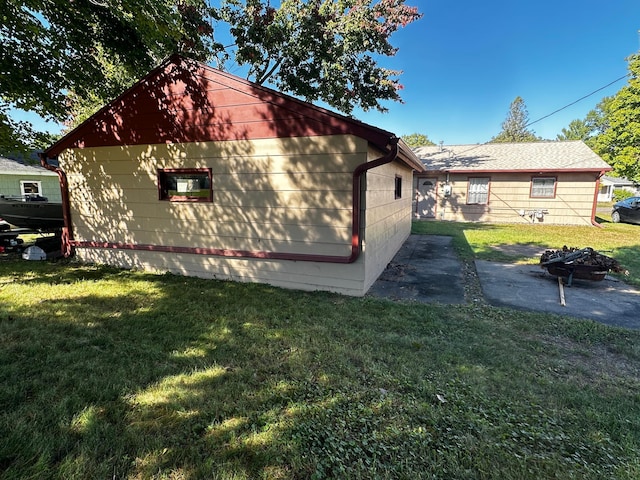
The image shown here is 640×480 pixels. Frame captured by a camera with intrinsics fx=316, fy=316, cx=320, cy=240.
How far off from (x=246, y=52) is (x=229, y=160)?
897 cm

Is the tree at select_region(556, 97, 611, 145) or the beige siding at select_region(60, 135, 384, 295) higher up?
the tree at select_region(556, 97, 611, 145)

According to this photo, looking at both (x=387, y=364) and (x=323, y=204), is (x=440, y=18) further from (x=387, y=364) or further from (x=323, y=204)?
(x=387, y=364)

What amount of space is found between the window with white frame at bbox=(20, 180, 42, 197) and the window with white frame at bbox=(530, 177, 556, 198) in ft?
85.6

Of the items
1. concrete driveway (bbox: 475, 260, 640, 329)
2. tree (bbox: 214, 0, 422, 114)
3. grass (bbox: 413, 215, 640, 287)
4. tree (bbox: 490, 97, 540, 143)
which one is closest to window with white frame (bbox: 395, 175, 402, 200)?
grass (bbox: 413, 215, 640, 287)

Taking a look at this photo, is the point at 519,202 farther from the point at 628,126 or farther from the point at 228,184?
the point at 228,184

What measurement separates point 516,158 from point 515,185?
1797 mm

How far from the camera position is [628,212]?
1394 cm

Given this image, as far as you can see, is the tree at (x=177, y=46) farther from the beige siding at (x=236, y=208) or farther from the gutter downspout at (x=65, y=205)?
the beige siding at (x=236, y=208)

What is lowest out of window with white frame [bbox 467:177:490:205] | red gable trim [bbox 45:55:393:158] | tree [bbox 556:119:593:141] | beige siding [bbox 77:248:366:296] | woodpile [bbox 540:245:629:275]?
beige siding [bbox 77:248:366:296]

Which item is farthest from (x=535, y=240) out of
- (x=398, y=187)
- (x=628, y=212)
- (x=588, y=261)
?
→ (x=628, y=212)

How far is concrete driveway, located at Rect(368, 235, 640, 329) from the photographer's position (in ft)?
14.8

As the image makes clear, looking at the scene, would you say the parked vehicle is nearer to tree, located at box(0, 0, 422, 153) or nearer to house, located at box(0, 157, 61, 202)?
tree, located at box(0, 0, 422, 153)

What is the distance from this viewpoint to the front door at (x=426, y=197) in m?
16.4

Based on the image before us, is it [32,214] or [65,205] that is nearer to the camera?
[65,205]
